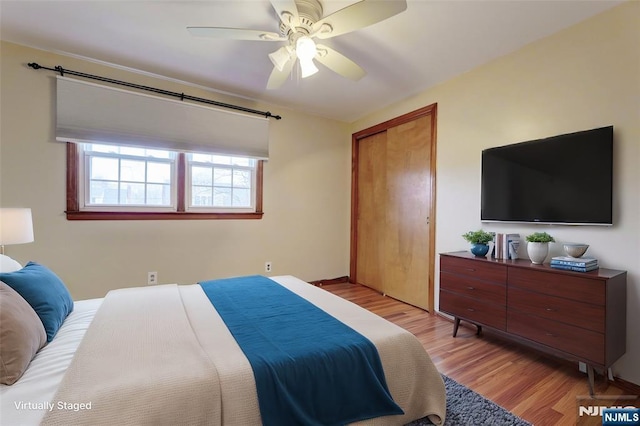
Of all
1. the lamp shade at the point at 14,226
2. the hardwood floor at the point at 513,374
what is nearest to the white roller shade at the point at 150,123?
the lamp shade at the point at 14,226

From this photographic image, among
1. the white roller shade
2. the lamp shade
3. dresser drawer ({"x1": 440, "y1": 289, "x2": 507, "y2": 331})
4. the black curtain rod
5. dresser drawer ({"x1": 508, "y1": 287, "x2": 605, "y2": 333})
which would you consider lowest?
dresser drawer ({"x1": 440, "y1": 289, "x2": 507, "y2": 331})

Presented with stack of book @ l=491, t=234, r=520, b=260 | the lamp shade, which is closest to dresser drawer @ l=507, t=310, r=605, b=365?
stack of book @ l=491, t=234, r=520, b=260

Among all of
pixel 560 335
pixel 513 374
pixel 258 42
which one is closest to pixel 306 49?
pixel 258 42

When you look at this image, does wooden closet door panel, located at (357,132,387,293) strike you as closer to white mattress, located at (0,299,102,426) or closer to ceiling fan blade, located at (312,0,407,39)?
ceiling fan blade, located at (312,0,407,39)

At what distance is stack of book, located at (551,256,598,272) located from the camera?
186cm

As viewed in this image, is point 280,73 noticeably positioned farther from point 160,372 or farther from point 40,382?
point 40,382

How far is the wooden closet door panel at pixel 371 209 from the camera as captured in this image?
4.01 metres

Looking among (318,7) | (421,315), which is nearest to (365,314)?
(421,315)

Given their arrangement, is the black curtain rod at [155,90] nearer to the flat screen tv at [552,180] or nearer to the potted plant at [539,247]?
the flat screen tv at [552,180]

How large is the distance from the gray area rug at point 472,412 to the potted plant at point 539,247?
43.3 inches

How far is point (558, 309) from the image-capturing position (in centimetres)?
→ 189

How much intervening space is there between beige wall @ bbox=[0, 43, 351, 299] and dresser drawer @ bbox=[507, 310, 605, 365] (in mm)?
2660

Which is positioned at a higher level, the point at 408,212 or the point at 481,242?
the point at 408,212

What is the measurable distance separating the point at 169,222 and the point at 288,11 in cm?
254
